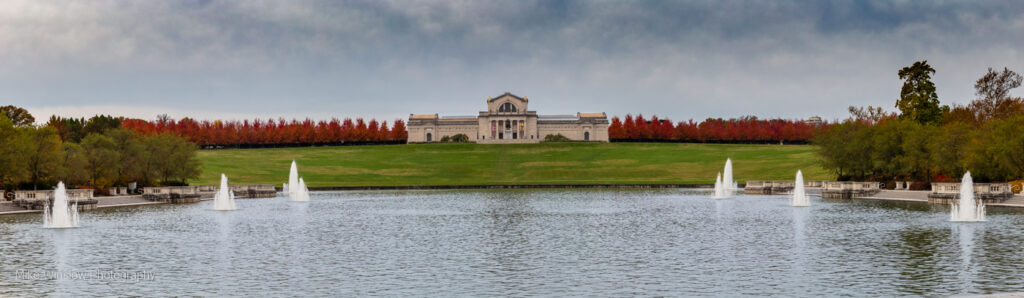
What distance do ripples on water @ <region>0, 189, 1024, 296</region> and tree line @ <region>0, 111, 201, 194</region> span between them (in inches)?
477

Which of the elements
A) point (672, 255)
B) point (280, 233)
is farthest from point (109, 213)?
point (672, 255)

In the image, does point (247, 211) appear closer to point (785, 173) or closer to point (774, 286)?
point (774, 286)

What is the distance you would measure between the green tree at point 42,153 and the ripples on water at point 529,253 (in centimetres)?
1285

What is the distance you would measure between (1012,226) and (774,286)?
76.0 ft

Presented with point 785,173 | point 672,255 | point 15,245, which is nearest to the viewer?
point 672,255

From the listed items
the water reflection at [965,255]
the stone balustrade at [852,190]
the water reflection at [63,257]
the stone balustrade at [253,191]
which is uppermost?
the stone balustrade at [253,191]

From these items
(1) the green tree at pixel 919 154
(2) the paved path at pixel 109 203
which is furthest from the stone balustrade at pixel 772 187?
(2) the paved path at pixel 109 203

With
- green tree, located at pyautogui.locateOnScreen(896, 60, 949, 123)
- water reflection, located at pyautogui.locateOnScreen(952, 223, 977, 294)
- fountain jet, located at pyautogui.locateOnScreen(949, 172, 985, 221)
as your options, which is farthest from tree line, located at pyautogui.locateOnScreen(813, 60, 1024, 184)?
water reflection, located at pyautogui.locateOnScreen(952, 223, 977, 294)

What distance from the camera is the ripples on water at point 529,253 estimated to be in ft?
76.1

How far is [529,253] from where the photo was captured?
31.0 m

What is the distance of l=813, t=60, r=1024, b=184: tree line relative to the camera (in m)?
64.2

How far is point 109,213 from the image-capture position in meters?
54.7

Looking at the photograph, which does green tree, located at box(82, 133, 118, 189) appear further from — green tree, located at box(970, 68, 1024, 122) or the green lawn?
green tree, located at box(970, 68, 1024, 122)

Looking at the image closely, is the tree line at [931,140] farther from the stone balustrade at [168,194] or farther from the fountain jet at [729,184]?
the stone balustrade at [168,194]
